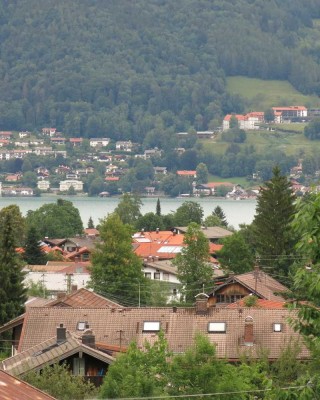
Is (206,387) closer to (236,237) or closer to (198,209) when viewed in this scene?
(236,237)

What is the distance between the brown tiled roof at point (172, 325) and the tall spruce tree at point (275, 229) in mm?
20101

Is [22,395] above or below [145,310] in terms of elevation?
above

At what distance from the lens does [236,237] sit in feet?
176

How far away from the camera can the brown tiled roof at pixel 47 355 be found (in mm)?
19609

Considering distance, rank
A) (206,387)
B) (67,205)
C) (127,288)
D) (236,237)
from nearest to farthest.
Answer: (206,387)
(127,288)
(236,237)
(67,205)

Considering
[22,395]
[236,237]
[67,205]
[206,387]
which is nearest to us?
[22,395]

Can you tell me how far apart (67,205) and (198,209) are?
8.39 metres

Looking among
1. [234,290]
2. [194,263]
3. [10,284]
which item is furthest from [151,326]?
[194,263]

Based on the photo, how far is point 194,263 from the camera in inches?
1806

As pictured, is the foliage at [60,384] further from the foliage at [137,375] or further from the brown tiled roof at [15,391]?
the brown tiled roof at [15,391]

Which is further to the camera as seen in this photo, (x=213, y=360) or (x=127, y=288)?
(x=127, y=288)

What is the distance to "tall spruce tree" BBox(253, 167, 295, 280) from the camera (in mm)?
47094

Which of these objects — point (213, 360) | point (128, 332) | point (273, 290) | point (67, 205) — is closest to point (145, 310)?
point (128, 332)

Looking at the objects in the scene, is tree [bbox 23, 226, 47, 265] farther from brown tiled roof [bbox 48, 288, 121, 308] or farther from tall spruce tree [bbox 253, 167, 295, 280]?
brown tiled roof [bbox 48, 288, 121, 308]
